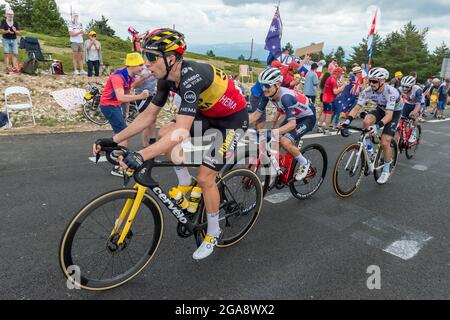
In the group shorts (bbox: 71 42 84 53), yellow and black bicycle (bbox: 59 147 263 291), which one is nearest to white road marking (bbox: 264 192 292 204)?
yellow and black bicycle (bbox: 59 147 263 291)

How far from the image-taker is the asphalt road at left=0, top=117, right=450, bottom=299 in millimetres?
3084

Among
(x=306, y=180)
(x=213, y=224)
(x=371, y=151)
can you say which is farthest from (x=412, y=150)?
(x=213, y=224)

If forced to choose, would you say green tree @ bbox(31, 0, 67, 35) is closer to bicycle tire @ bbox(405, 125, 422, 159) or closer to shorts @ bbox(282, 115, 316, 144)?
bicycle tire @ bbox(405, 125, 422, 159)

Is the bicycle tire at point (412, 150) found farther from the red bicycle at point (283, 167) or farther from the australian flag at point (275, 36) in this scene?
the australian flag at point (275, 36)

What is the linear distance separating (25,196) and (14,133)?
4009 millimetres

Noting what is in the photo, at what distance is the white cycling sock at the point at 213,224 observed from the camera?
3.44 meters

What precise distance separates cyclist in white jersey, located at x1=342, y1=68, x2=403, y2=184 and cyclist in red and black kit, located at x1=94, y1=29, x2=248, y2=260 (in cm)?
256

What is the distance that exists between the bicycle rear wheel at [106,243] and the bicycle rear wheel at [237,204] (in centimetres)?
68

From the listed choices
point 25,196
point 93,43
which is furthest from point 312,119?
point 93,43

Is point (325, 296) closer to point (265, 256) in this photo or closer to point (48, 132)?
point (265, 256)

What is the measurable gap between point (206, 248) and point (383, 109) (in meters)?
4.36

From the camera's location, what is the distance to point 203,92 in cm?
316

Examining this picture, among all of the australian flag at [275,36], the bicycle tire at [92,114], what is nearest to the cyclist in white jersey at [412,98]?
the australian flag at [275,36]
